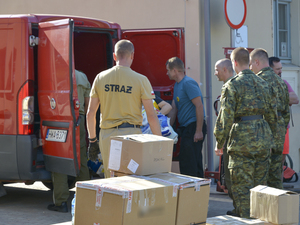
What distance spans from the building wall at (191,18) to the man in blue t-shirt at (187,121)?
53.2 inches

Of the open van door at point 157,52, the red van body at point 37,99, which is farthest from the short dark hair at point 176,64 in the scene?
the red van body at point 37,99

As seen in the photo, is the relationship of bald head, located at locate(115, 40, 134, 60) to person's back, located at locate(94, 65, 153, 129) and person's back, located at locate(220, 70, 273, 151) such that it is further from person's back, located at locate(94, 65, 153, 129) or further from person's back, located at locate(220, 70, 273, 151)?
person's back, located at locate(220, 70, 273, 151)

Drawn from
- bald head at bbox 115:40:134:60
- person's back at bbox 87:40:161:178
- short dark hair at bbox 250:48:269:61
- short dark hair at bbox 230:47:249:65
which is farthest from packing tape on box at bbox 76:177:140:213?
short dark hair at bbox 250:48:269:61

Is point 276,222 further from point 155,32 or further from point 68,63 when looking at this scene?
point 155,32

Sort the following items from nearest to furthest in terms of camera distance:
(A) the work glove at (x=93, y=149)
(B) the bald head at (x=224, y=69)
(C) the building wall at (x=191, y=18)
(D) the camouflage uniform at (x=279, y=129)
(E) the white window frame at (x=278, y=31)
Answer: (A) the work glove at (x=93, y=149)
(D) the camouflage uniform at (x=279, y=129)
(B) the bald head at (x=224, y=69)
(C) the building wall at (x=191, y=18)
(E) the white window frame at (x=278, y=31)

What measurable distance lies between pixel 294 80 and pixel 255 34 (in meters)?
1.45

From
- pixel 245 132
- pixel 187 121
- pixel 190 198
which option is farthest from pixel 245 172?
pixel 187 121

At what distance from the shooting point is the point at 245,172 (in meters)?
4.45

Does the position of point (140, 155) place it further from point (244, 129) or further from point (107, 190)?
point (244, 129)

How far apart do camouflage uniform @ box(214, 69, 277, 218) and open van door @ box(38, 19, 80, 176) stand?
5.07ft

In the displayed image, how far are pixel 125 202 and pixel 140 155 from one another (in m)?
0.61

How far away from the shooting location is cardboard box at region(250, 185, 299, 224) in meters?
3.52

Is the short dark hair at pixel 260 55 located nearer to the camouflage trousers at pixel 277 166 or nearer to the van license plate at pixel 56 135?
the camouflage trousers at pixel 277 166

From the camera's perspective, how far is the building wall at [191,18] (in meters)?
7.20
